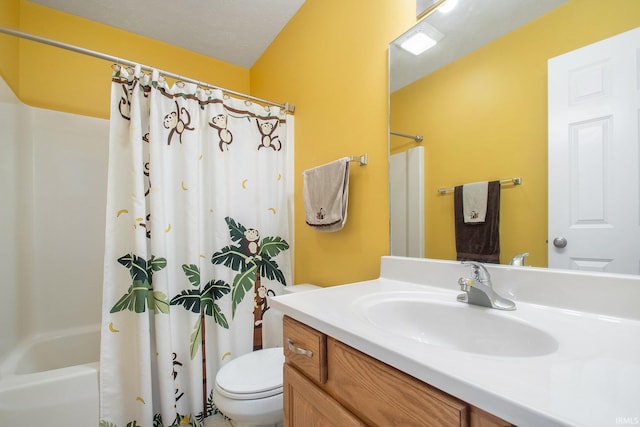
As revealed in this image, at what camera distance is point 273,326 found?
165 cm

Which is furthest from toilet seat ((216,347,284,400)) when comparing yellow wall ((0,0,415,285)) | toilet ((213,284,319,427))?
yellow wall ((0,0,415,285))

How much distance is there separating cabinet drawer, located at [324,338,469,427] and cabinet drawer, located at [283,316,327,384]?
0.08ft

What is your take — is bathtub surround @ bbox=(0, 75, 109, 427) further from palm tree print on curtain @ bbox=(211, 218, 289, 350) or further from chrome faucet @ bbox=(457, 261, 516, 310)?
chrome faucet @ bbox=(457, 261, 516, 310)

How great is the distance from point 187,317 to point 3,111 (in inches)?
55.7

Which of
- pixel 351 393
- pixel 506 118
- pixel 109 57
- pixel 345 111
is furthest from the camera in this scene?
pixel 345 111

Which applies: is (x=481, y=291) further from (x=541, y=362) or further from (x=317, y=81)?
(x=317, y=81)

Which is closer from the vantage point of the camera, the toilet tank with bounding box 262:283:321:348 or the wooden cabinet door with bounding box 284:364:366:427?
the wooden cabinet door with bounding box 284:364:366:427

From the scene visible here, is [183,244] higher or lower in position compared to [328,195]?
lower

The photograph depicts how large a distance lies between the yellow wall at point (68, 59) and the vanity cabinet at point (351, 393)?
2164 mm

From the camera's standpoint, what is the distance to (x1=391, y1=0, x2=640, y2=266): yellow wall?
2.43ft

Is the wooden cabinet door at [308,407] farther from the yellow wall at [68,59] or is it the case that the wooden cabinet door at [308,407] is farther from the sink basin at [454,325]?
the yellow wall at [68,59]

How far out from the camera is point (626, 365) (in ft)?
1.42

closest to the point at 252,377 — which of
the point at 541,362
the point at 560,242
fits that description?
the point at 541,362

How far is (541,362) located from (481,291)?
34cm
